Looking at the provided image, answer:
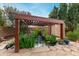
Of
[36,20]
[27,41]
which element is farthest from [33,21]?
[27,41]

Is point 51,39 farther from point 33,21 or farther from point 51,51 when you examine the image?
point 33,21

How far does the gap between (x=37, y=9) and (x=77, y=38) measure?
0.61 metres

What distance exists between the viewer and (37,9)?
223 centimetres

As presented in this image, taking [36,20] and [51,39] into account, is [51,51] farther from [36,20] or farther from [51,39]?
[36,20]

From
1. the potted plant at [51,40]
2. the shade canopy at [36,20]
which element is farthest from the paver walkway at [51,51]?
the shade canopy at [36,20]

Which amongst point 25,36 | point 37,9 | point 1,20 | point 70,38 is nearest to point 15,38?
point 25,36

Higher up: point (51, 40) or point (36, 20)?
point (36, 20)

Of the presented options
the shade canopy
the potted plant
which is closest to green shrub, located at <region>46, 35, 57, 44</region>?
the potted plant

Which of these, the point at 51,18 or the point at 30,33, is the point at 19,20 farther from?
the point at 51,18

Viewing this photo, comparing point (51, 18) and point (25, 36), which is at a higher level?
point (51, 18)

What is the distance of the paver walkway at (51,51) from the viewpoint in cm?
221

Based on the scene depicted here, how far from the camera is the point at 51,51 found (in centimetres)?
224

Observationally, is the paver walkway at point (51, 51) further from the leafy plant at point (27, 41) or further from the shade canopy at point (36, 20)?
the shade canopy at point (36, 20)

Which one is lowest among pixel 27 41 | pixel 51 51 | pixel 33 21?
pixel 51 51
